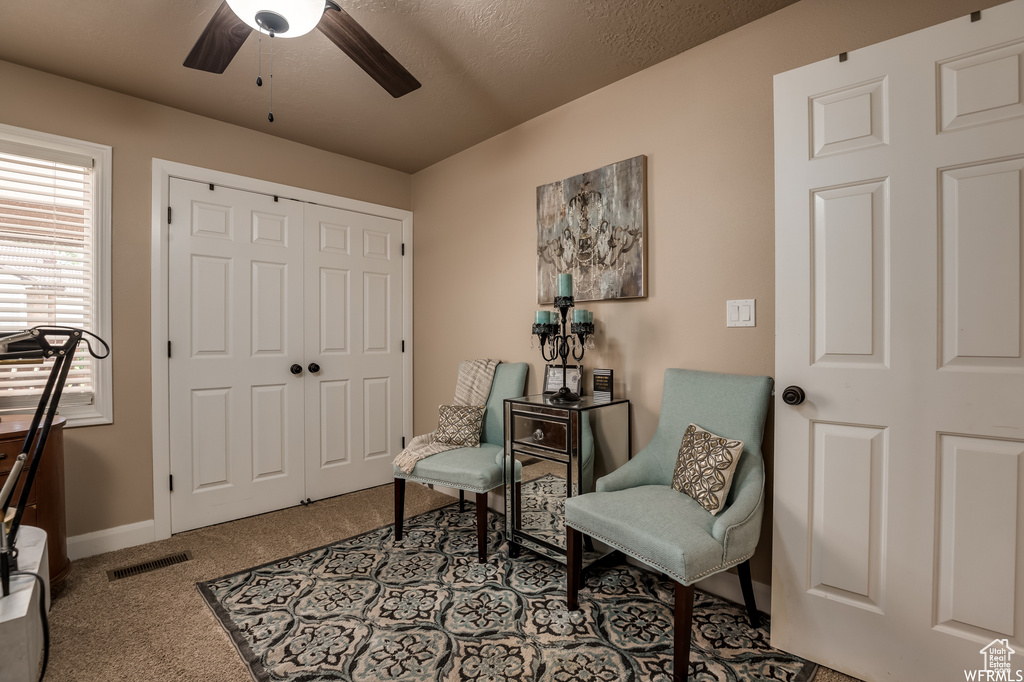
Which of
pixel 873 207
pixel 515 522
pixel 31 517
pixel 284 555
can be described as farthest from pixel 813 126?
pixel 31 517

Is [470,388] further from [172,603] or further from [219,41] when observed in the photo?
[219,41]

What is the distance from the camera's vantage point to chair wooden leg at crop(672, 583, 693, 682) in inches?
59.7

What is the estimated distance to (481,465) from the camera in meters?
2.48

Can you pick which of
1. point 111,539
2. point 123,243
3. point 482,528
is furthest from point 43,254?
point 482,528

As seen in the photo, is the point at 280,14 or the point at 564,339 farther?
the point at 564,339

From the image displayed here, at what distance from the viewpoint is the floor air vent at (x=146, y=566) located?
2.32 meters

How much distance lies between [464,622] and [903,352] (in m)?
1.84

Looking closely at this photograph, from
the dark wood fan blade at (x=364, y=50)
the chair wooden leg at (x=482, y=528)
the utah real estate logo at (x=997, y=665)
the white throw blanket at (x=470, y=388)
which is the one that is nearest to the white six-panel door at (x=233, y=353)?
the white throw blanket at (x=470, y=388)

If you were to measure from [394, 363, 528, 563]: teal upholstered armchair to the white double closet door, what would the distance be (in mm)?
1063

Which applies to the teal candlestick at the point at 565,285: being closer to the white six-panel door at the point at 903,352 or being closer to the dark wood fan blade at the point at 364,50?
the white six-panel door at the point at 903,352

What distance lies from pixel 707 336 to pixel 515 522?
1.34 m

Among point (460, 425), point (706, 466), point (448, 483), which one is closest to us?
point (706, 466)

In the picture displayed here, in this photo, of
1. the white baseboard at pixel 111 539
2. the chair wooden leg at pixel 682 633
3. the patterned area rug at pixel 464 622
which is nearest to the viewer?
the chair wooden leg at pixel 682 633

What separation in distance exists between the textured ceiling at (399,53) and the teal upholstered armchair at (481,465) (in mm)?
1619
